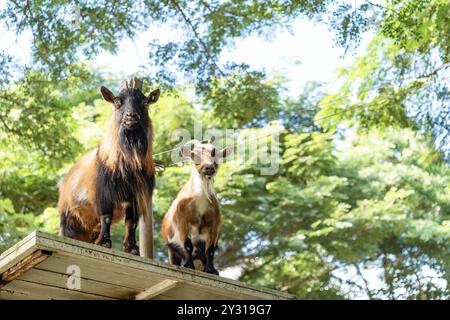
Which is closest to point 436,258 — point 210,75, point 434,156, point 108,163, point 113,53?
point 434,156

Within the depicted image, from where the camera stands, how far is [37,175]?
512 inches

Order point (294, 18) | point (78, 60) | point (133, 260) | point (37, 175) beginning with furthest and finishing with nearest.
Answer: point (37, 175)
point (78, 60)
point (294, 18)
point (133, 260)

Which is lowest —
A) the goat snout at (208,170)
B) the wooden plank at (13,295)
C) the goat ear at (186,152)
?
the wooden plank at (13,295)

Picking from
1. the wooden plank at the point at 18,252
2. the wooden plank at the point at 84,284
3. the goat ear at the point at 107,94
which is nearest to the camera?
the wooden plank at the point at 18,252

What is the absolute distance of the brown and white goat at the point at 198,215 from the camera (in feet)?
17.9

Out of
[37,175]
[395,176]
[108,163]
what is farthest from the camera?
[395,176]

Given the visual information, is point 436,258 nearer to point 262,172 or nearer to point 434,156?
point 262,172

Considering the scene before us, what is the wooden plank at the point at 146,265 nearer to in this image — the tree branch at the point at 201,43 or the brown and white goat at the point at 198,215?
the brown and white goat at the point at 198,215

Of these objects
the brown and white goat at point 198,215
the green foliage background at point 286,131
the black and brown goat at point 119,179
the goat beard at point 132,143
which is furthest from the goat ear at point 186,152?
the green foliage background at point 286,131

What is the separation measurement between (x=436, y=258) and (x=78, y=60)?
363 inches

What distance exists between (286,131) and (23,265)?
5480 mm

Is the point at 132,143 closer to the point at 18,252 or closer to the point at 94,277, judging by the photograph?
the point at 94,277

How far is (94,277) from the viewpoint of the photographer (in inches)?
189

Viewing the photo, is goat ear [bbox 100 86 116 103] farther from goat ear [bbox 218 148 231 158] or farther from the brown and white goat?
goat ear [bbox 218 148 231 158]
